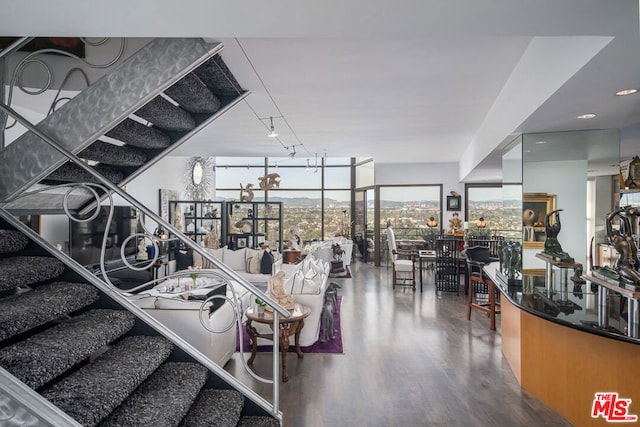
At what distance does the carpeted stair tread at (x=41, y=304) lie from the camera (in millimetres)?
1538

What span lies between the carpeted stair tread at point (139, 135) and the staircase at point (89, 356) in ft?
2.50

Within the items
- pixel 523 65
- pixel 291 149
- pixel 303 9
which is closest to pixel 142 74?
pixel 303 9

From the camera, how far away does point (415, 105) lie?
421 centimetres

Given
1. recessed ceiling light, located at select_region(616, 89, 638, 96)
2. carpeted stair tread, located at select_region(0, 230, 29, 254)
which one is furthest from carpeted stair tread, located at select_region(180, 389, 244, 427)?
recessed ceiling light, located at select_region(616, 89, 638, 96)

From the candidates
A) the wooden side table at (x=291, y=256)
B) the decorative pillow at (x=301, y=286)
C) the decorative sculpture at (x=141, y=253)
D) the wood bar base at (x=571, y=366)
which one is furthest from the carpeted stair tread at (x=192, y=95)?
the wooden side table at (x=291, y=256)

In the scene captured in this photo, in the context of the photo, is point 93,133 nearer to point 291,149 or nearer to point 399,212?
point 291,149

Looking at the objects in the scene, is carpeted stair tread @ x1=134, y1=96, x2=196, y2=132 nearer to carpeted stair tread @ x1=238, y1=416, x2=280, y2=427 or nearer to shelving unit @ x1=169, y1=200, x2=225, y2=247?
carpeted stair tread @ x1=238, y1=416, x2=280, y2=427

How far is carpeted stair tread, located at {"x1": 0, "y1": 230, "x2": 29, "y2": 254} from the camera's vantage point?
189 cm

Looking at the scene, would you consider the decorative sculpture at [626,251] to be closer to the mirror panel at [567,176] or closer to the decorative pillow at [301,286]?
the mirror panel at [567,176]

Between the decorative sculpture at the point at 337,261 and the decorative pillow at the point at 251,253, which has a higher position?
the decorative pillow at the point at 251,253

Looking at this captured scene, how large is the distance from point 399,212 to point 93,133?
342 inches

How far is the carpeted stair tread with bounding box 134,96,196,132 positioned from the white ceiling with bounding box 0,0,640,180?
54cm

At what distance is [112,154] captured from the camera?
2.37 meters

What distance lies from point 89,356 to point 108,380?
0.76ft
